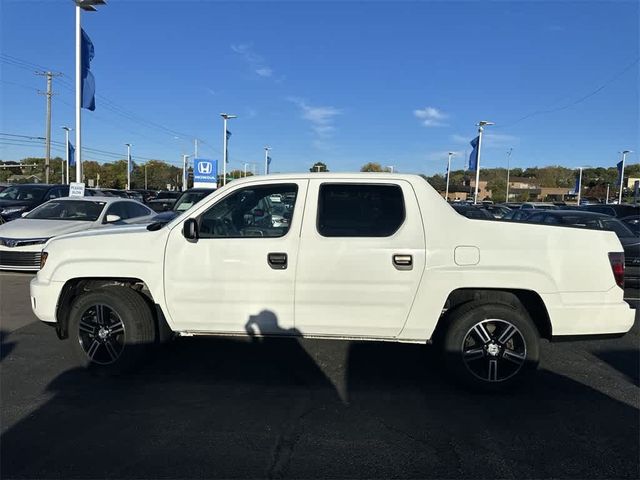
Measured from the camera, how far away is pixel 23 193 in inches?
603

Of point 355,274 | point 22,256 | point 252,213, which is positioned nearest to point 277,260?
point 252,213

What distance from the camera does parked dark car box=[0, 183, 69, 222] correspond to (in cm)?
1389

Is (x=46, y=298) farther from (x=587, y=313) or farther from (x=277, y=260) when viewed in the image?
(x=587, y=313)

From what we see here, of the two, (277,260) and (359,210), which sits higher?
(359,210)

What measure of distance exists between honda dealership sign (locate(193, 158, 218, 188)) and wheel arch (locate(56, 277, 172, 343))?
20.5 meters

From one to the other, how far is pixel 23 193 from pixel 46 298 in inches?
517

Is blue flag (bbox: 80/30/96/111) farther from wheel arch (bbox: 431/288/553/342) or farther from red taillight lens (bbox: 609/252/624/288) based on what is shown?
red taillight lens (bbox: 609/252/624/288)

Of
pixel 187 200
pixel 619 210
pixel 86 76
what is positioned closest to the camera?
pixel 187 200

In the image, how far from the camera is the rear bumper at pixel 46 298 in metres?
4.41

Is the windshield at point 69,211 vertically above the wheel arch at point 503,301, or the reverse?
the windshield at point 69,211

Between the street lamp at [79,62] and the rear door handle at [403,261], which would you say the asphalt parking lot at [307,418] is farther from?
the street lamp at [79,62]

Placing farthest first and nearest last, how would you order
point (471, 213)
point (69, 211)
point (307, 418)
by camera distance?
point (471, 213), point (69, 211), point (307, 418)

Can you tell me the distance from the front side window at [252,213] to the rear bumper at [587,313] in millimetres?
2373

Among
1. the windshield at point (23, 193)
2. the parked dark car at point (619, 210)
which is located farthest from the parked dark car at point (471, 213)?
the windshield at point (23, 193)
